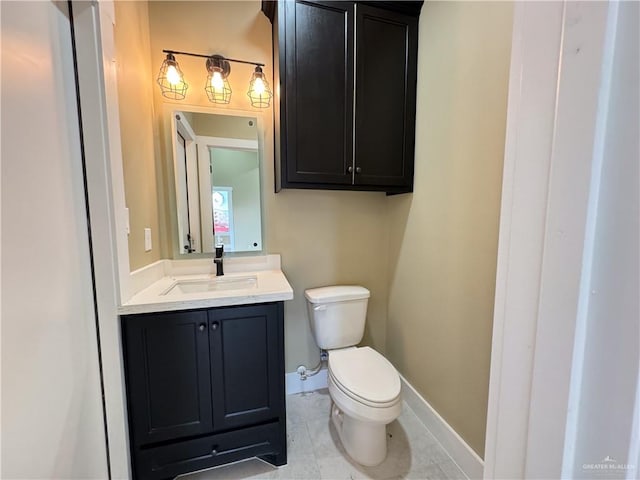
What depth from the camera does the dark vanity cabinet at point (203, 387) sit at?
46.5 inches

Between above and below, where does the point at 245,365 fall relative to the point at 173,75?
below

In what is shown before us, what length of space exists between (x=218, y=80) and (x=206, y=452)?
6.43ft

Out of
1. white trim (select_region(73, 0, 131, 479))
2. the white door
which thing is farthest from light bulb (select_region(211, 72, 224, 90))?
the white door

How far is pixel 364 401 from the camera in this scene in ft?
4.13

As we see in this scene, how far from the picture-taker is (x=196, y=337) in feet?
3.99

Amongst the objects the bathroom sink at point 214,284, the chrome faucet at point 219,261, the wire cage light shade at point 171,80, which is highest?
the wire cage light shade at point 171,80

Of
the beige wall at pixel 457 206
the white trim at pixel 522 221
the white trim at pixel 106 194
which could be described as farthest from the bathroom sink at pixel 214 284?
the white trim at pixel 522 221

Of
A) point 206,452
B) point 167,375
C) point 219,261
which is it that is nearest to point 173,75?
point 219,261

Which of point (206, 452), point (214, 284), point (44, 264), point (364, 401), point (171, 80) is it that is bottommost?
point (206, 452)

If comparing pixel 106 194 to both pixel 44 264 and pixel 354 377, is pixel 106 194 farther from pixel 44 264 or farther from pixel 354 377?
pixel 354 377

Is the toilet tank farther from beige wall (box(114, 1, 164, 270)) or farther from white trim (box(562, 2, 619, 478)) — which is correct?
white trim (box(562, 2, 619, 478))

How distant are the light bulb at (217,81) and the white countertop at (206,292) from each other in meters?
1.05

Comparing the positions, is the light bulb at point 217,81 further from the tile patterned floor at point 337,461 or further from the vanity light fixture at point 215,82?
the tile patterned floor at point 337,461

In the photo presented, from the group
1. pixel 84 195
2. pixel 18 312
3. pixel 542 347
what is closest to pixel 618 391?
pixel 542 347
